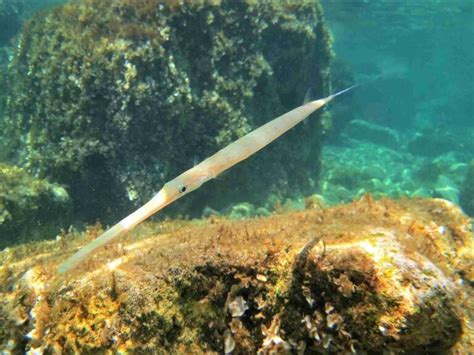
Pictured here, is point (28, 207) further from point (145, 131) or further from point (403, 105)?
point (403, 105)

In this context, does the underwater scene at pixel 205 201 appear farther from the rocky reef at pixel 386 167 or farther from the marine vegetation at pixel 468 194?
the rocky reef at pixel 386 167

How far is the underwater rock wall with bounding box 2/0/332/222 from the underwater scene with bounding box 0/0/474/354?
0.05 m

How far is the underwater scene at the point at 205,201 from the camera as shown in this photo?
2.47 metres

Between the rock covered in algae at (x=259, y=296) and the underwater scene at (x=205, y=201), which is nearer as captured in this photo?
the rock covered in algae at (x=259, y=296)

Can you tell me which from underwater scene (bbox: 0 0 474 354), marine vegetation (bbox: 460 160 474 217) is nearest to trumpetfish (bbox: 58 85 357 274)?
underwater scene (bbox: 0 0 474 354)

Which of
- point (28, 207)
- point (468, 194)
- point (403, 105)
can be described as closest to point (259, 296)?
point (28, 207)

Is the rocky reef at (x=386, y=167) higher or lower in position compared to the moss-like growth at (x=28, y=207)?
lower

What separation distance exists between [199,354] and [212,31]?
931cm

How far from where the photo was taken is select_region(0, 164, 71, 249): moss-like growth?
7.38 m

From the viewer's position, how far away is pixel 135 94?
852 cm

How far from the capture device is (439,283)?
2262mm

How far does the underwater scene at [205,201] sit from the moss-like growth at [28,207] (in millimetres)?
32

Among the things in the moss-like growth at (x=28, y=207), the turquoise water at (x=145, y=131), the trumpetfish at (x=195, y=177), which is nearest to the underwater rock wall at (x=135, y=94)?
the turquoise water at (x=145, y=131)

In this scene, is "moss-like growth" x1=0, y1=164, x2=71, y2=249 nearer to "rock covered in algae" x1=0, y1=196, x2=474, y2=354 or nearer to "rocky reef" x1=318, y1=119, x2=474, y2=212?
"rock covered in algae" x1=0, y1=196, x2=474, y2=354
